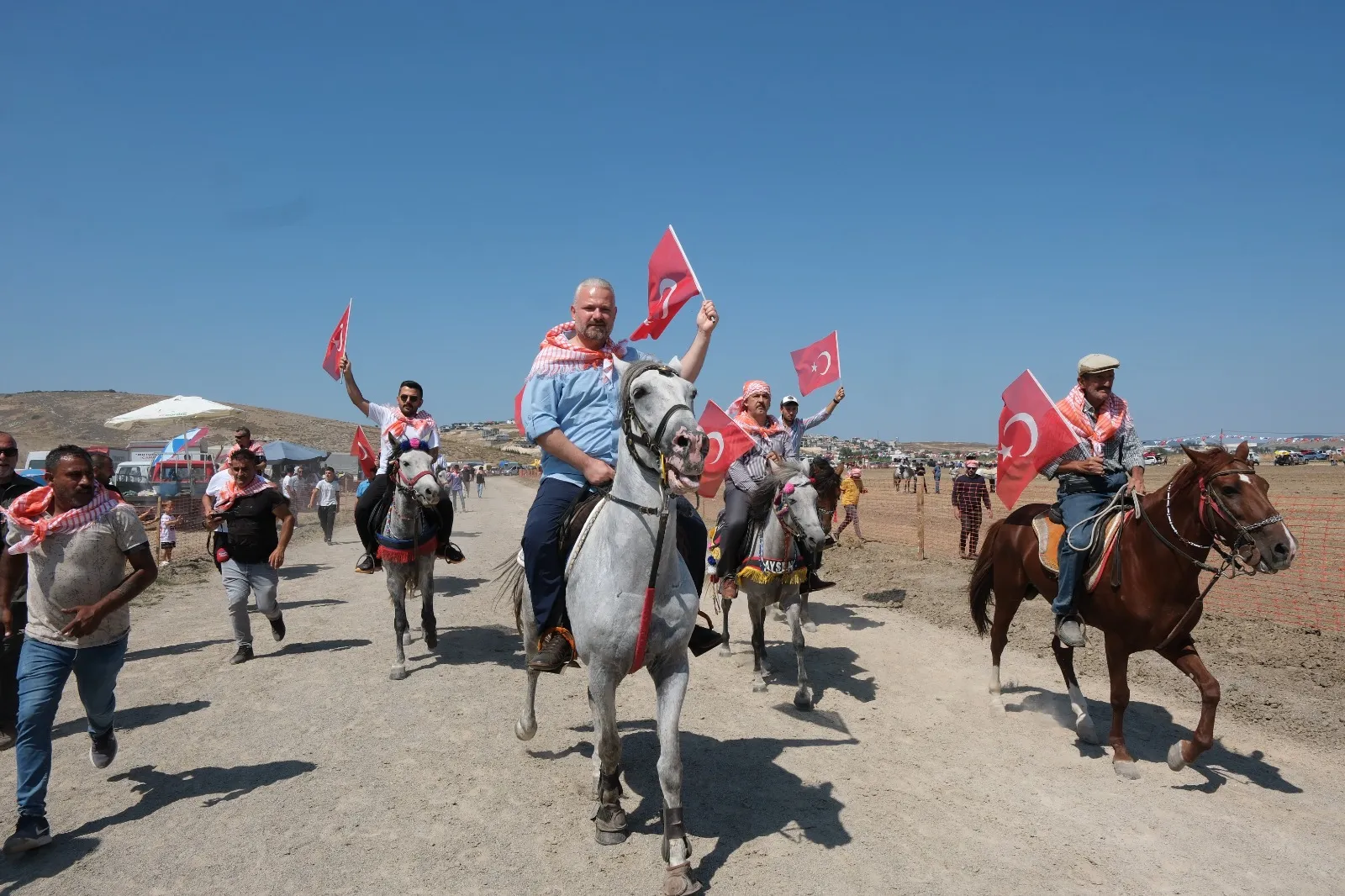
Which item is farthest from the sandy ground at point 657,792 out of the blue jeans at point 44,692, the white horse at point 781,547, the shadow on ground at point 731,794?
the white horse at point 781,547

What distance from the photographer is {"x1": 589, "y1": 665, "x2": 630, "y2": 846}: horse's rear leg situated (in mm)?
4098

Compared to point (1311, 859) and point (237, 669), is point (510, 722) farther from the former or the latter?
point (1311, 859)

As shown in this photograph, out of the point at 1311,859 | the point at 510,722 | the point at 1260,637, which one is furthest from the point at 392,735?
the point at 1260,637

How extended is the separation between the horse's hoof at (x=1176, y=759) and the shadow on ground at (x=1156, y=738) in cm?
13

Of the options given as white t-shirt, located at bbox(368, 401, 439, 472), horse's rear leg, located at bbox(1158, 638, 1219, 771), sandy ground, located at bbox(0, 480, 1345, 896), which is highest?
white t-shirt, located at bbox(368, 401, 439, 472)

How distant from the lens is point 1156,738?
6262mm

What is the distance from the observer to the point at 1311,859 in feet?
14.1

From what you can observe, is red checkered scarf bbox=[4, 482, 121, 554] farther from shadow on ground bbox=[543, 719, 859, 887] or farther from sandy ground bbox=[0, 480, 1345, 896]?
shadow on ground bbox=[543, 719, 859, 887]

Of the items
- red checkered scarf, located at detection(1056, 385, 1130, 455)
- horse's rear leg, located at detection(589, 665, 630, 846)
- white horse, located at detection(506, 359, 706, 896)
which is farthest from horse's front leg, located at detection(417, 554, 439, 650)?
red checkered scarf, located at detection(1056, 385, 1130, 455)

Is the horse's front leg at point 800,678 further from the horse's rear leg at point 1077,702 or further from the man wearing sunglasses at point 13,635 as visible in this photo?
the man wearing sunglasses at point 13,635

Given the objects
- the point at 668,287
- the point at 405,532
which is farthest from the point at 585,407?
the point at 405,532

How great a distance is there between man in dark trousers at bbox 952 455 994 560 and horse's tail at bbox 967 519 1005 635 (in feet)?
23.8

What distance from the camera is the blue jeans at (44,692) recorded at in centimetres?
427

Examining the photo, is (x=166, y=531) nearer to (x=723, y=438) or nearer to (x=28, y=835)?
(x=28, y=835)
